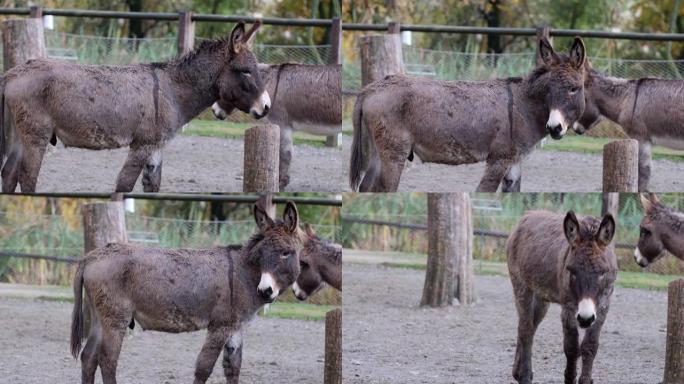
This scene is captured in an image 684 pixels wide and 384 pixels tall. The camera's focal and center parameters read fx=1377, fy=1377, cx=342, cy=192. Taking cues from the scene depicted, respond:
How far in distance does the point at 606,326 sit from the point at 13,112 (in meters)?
3.05

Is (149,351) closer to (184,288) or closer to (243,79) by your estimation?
(184,288)

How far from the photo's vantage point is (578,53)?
632cm

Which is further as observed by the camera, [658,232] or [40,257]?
[40,257]

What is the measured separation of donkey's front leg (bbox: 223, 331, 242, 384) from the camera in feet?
20.9

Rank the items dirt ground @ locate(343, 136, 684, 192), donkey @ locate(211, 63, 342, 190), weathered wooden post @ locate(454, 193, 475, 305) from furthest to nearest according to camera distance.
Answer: dirt ground @ locate(343, 136, 684, 192), donkey @ locate(211, 63, 342, 190), weathered wooden post @ locate(454, 193, 475, 305)

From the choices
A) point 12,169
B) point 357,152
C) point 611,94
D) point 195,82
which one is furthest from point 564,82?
point 12,169

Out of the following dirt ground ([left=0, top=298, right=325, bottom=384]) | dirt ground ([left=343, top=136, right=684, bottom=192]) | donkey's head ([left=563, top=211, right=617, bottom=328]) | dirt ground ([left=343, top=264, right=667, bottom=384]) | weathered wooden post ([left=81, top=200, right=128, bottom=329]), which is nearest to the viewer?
donkey's head ([left=563, top=211, right=617, bottom=328])

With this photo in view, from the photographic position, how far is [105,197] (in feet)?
21.8

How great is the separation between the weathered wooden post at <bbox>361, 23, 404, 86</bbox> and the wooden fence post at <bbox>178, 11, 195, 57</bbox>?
1039 mm

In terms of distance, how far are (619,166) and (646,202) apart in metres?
0.29

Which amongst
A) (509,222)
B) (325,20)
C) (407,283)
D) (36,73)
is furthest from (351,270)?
(36,73)

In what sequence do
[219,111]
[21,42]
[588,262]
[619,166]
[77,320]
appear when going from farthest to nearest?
[21,42], [619,166], [219,111], [77,320], [588,262]

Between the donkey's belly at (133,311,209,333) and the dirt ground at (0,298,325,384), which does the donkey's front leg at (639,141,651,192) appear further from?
the donkey's belly at (133,311,209,333)

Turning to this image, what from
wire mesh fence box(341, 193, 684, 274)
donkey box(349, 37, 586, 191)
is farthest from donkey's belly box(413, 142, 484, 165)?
wire mesh fence box(341, 193, 684, 274)
